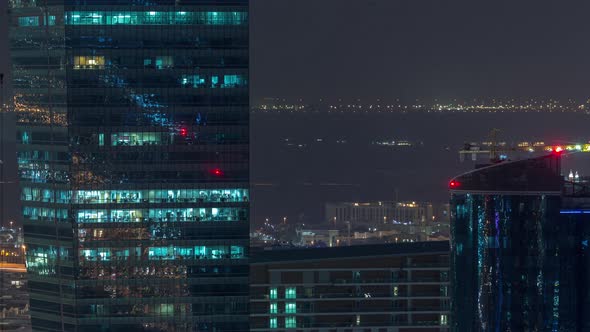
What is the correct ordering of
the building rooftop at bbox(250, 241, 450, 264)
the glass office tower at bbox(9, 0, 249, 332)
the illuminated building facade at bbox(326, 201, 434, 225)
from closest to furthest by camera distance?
1. the glass office tower at bbox(9, 0, 249, 332)
2. the building rooftop at bbox(250, 241, 450, 264)
3. the illuminated building facade at bbox(326, 201, 434, 225)

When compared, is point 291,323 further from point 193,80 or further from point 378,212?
point 378,212

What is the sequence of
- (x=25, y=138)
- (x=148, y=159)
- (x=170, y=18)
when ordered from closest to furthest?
(x=170, y=18) → (x=148, y=159) → (x=25, y=138)

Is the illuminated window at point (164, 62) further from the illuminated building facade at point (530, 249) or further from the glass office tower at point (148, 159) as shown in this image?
the illuminated building facade at point (530, 249)

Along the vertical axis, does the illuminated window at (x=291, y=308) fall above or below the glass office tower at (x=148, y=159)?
below

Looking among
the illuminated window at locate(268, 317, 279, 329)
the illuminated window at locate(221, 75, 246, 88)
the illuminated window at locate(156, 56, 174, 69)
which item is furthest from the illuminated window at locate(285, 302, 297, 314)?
the illuminated window at locate(156, 56, 174, 69)

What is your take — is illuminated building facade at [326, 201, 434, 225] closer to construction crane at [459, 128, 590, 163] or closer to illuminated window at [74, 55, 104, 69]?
construction crane at [459, 128, 590, 163]

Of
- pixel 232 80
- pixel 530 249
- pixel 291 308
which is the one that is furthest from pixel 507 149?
pixel 530 249

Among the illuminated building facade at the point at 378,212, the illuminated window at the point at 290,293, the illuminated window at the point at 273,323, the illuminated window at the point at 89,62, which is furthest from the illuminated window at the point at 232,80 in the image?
the illuminated building facade at the point at 378,212
